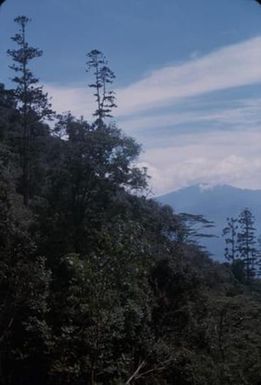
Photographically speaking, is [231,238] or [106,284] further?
[231,238]

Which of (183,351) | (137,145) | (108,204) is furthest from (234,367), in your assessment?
(137,145)

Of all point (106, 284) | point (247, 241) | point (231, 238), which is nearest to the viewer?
point (106, 284)

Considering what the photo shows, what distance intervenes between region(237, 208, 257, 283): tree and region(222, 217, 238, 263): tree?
0.19 m

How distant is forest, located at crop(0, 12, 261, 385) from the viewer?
6.29m

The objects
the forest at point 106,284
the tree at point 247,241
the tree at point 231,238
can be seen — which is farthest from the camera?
the tree at point 231,238

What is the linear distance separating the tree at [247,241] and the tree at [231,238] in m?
0.19

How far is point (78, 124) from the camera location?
15.1 m

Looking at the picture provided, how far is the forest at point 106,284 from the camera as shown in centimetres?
629

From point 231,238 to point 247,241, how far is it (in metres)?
0.54

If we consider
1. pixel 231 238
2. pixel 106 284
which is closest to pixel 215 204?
pixel 231 238

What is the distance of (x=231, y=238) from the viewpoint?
19.0m

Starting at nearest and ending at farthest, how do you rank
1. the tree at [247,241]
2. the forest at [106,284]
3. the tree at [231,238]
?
the forest at [106,284] → the tree at [247,241] → the tree at [231,238]

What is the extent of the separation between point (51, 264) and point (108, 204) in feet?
9.77

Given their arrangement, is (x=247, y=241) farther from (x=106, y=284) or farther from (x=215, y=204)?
(x=106, y=284)
